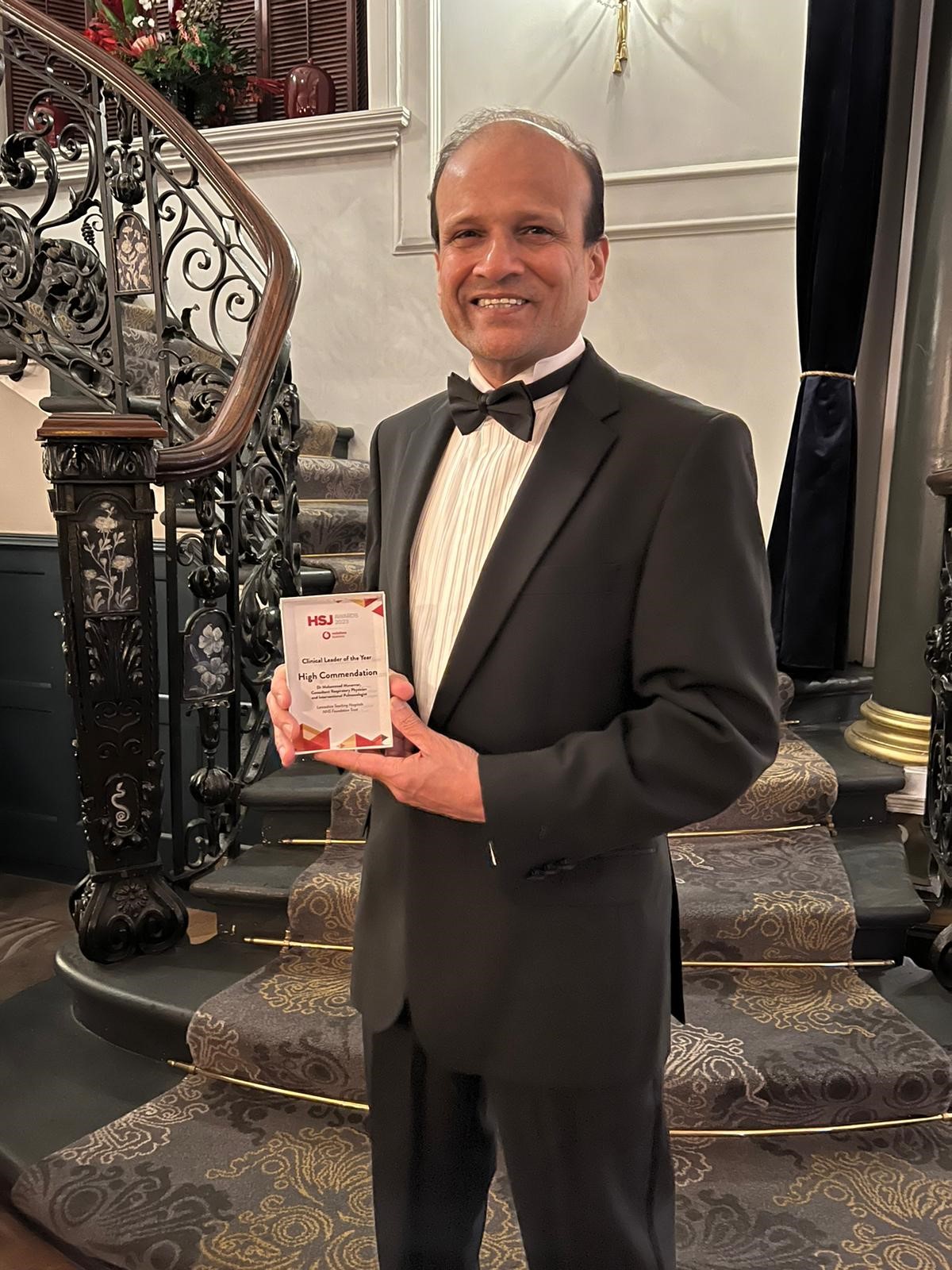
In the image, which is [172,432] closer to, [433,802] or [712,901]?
[712,901]

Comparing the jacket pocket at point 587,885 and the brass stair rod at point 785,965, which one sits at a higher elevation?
the jacket pocket at point 587,885

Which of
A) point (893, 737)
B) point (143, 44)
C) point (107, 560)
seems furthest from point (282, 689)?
point (143, 44)

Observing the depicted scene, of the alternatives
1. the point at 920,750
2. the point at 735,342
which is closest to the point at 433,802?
the point at 920,750

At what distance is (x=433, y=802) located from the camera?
1005 mm

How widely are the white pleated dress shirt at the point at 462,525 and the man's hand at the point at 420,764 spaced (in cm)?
9

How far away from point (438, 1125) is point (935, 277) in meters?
2.84

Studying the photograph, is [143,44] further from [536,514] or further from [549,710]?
[549,710]

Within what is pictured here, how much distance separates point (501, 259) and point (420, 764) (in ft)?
1.70

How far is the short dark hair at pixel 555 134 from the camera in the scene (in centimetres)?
99

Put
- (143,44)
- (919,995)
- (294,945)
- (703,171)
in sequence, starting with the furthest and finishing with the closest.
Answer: (143,44) < (703,171) < (294,945) < (919,995)

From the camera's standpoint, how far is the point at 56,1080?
7.43ft

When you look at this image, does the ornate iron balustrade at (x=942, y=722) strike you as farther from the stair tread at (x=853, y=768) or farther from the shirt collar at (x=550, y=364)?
the shirt collar at (x=550, y=364)

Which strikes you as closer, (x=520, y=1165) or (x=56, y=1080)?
(x=520, y=1165)

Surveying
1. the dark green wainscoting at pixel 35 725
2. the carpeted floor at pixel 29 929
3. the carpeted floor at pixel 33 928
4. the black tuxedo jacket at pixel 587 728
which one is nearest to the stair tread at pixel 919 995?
the black tuxedo jacket at pixel 587 728
